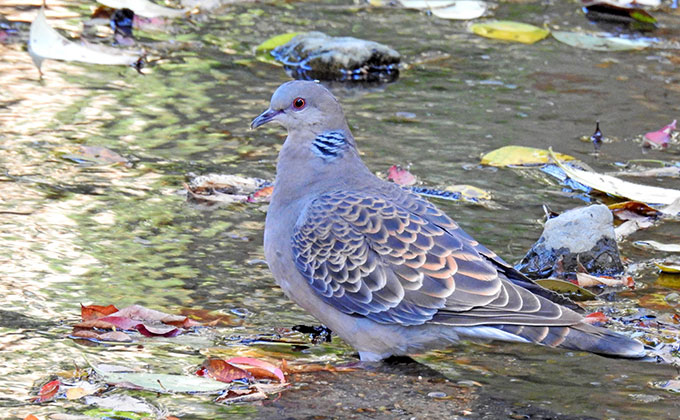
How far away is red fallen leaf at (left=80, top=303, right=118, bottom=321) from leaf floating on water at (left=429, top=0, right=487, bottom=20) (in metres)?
5.76

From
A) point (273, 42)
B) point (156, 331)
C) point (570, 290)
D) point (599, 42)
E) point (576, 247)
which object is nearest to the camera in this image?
point (156, 331)

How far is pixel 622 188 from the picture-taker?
225 inches

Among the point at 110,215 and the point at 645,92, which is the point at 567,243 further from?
the point at 645,92

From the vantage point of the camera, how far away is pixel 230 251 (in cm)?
500

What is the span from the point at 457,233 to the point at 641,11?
5763mm

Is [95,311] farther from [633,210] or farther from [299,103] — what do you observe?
[633,210]

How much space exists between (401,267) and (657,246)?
5.61 ft

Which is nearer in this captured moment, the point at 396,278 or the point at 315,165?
the point at 396,278

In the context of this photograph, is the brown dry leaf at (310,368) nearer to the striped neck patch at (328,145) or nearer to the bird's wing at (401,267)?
the bird's wing at (401,267)

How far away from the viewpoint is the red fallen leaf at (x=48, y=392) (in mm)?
3455

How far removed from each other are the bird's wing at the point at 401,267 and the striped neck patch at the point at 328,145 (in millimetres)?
314

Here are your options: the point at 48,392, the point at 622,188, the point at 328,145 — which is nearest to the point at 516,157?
the point at 622,188

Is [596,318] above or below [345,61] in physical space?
below

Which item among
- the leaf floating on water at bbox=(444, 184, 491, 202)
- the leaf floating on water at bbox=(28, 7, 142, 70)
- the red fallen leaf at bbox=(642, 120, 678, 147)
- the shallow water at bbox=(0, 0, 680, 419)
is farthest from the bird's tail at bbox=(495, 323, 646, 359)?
the leaf floating on water at bbox=(28, 7, 142, 70)
